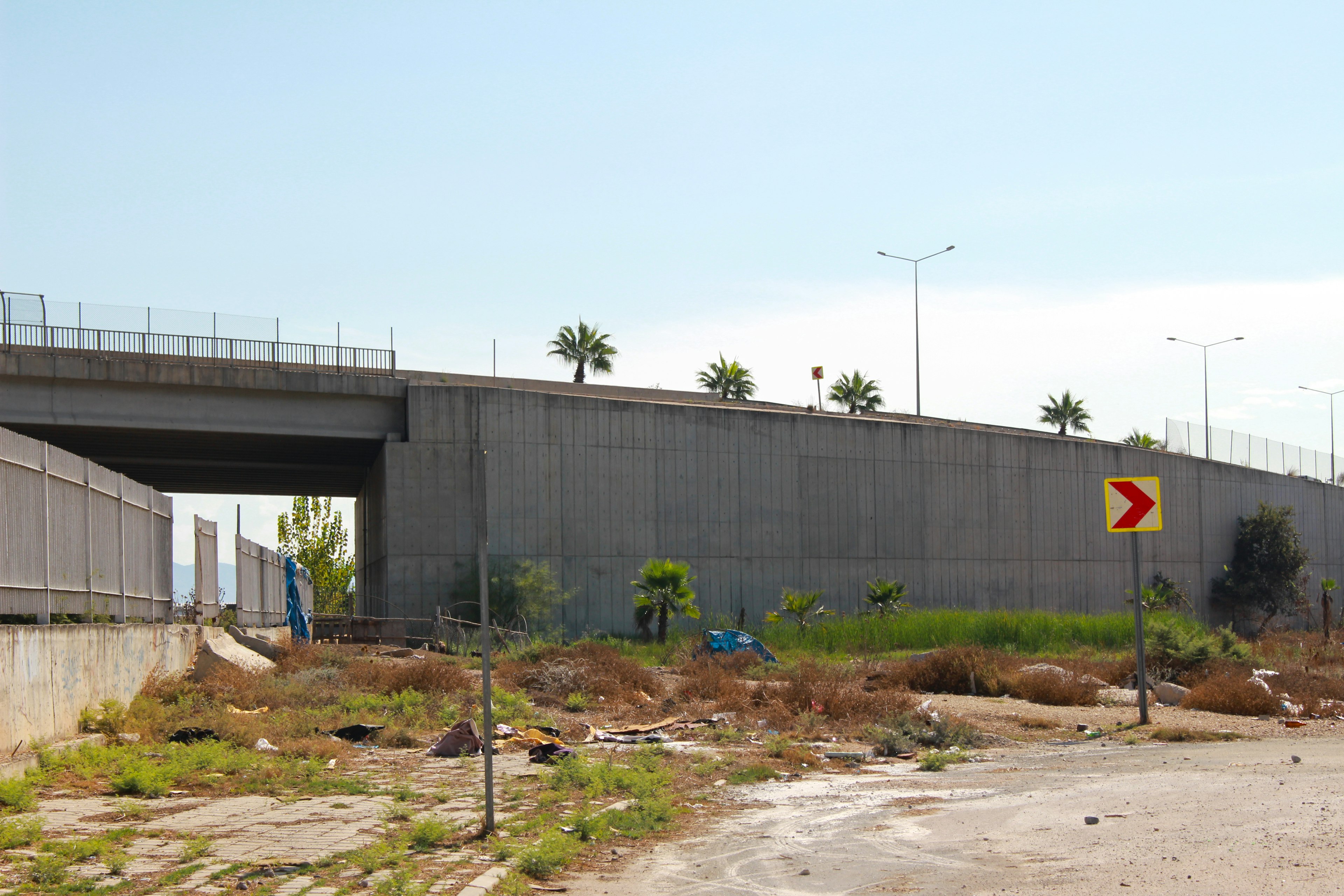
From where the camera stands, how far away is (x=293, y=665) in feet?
67.4

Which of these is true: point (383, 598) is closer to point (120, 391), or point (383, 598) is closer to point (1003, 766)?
point (120, 391)

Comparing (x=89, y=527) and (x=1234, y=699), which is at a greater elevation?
(x=89, y=527)

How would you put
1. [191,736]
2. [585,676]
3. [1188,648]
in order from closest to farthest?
[191,736] → [585,676] → [1188,648]

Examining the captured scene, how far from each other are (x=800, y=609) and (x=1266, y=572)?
3086 centimetres

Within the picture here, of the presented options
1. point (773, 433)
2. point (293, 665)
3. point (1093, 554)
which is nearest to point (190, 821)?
point (293, 665)

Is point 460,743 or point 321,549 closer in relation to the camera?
point 460,743

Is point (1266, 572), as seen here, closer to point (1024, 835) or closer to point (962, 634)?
point (962, 634)

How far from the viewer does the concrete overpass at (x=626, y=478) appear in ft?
114

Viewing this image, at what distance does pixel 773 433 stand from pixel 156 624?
28804mm

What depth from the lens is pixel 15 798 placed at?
8656mm

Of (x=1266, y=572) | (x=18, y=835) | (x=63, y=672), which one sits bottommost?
(x=1266, y=572)

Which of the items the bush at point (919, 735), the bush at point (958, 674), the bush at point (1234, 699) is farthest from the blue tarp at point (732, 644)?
the bush at point (919, 735)

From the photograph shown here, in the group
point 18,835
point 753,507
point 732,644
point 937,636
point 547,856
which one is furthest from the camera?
point 753,507

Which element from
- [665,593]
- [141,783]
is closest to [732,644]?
[665,593]
